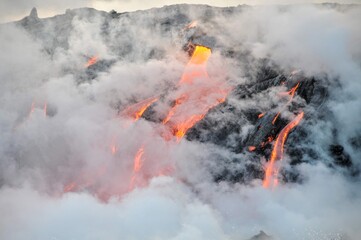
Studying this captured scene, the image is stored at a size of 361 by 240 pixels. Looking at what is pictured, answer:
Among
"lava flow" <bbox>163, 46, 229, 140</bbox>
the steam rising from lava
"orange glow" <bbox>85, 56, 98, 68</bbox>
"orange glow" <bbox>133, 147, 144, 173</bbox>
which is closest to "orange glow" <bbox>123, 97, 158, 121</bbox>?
the steam rising from lava

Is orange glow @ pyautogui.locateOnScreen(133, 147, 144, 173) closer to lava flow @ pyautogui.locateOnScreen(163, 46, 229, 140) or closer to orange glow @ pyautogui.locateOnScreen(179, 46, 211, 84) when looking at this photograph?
lava flow @ pyautogui.locateOnScreen(163, 46, 229, 140)

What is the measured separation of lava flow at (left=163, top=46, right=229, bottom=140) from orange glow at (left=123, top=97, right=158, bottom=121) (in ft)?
7.92

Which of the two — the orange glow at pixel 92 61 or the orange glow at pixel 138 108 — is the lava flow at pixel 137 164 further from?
the orange glow at pixel 92 61

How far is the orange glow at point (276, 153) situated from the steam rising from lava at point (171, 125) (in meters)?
0.10

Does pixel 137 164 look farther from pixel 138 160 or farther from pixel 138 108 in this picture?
pixel 138 108

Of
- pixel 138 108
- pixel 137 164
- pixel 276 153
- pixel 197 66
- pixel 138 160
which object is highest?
pixel 197 66

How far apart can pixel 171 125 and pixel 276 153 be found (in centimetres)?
1081

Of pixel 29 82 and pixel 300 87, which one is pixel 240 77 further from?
pixel 29 82

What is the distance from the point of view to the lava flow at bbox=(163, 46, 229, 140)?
2030 inches

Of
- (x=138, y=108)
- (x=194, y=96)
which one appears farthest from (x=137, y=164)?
(x=194, y=96)

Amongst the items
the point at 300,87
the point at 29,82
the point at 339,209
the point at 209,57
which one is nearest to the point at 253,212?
the point at 339,209

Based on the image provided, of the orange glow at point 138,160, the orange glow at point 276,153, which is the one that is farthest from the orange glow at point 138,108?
the orange glow at point 276,153

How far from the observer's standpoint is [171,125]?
2050 inches

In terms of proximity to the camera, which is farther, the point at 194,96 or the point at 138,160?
the point at 194,96
